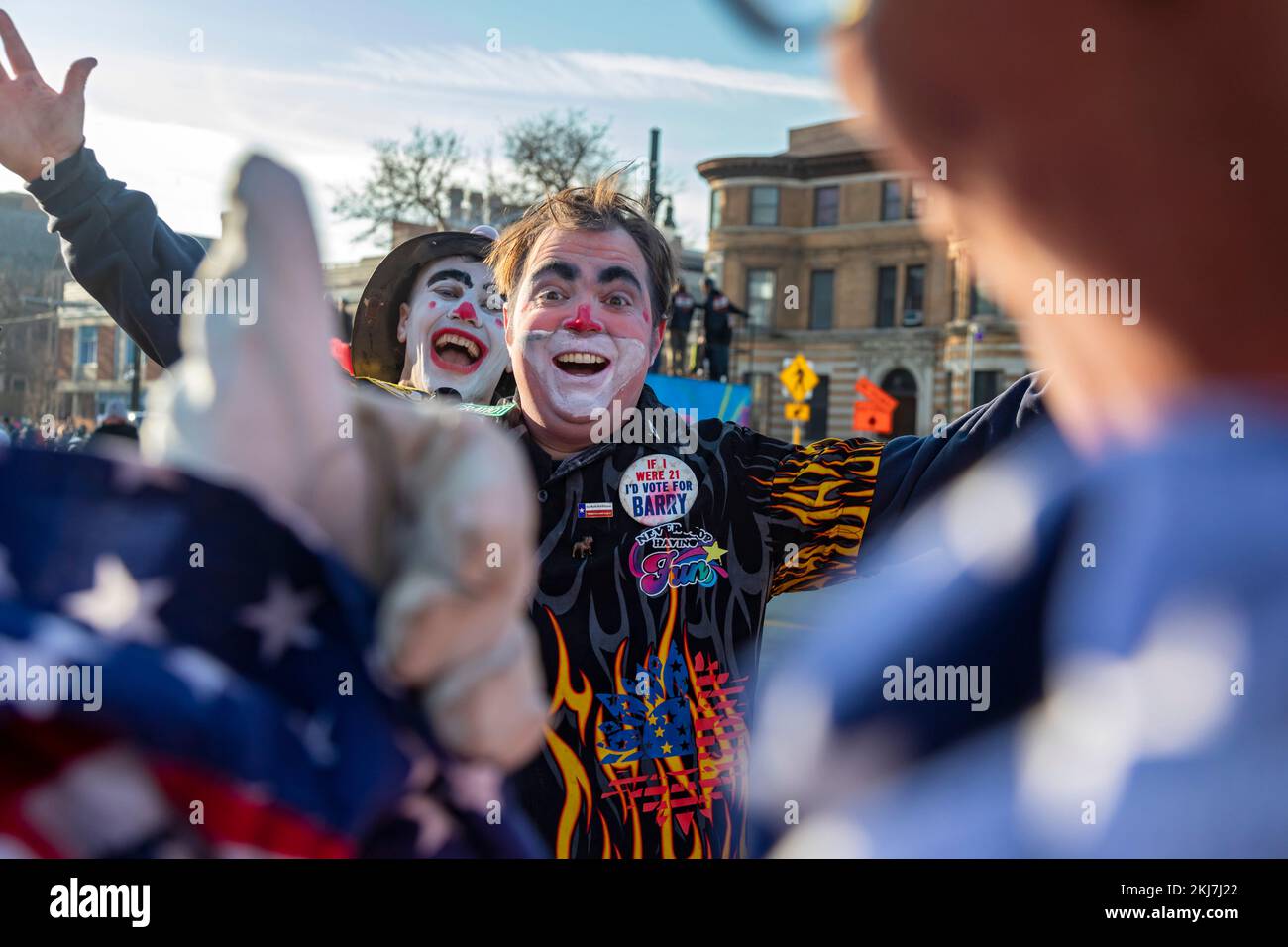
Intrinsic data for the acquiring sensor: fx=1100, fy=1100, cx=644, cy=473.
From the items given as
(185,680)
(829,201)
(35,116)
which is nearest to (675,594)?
(35,116)

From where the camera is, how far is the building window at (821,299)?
18.0 metres

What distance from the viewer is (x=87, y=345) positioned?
1.80m

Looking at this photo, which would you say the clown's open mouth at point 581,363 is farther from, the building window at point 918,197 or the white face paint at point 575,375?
the building window at point 918,197

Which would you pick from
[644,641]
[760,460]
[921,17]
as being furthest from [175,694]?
[760,460]

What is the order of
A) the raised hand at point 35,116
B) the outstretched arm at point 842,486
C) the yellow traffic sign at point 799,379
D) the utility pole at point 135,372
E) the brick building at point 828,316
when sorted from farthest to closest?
the yellow traffic sign at point 799,379 < the brick building at point 828,316 < the utility pole at point 135,372 < the outstretched arm at point 842,486 < the raised hand at point 35,116

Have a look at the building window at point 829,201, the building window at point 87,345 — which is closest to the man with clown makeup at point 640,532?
the building window at point 87,345

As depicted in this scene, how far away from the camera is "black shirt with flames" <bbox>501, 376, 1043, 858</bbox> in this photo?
5.61 feet

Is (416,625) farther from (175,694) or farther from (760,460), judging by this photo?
(760,460)

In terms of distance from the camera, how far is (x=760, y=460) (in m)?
1.95

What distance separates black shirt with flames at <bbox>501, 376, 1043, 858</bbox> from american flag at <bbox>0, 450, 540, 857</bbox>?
42.8 inches

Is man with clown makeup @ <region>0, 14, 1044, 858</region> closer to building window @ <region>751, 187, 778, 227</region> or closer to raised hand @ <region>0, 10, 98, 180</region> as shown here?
raised hand @ <region>0, 10, 98, 180</region>

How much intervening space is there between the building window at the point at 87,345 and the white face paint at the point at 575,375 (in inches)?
27.5

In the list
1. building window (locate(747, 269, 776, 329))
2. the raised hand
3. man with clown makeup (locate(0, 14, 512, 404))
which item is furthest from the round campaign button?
building window (locate(747, 269, 776, 329))
